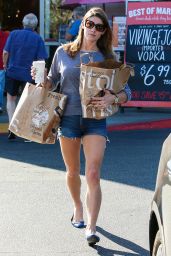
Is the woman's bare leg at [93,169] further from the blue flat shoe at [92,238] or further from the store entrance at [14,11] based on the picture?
the store entrance at [14,11]

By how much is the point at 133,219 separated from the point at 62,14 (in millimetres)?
12184

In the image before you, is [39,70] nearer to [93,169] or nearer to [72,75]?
[72,75]

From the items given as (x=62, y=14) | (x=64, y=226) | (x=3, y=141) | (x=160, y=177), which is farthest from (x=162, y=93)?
(x=160, y=177)

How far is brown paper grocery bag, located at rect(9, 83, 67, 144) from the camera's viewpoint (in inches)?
227

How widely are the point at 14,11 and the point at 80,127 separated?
13.4 metres

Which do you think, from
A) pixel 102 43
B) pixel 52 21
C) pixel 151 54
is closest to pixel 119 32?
pixel 151 54

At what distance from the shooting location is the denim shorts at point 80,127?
225 inches

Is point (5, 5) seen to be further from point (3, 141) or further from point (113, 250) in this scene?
point (113, 250)

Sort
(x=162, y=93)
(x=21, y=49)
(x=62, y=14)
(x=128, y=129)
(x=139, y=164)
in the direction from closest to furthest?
(x=139, y=164), (x=21, y=49), (x=128, y=129), (x=162, y=93), (x=62, y=14)

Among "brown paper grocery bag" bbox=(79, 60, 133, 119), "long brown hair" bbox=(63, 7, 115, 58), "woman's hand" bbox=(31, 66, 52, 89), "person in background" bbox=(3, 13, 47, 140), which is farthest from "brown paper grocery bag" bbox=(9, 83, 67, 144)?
"person in background" bbox=(3, 13, 47, 140)

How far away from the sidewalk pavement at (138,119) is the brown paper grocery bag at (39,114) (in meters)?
6.00

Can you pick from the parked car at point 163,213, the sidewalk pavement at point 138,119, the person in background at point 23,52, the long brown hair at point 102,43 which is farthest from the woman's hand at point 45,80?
the sidewalk pavement at point 138,119

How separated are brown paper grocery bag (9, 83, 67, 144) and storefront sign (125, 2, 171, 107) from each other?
7345 millimetres

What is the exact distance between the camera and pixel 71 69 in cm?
571
